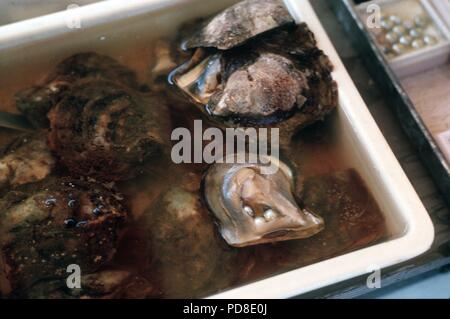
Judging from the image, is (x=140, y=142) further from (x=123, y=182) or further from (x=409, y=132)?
(x=409, y=132)

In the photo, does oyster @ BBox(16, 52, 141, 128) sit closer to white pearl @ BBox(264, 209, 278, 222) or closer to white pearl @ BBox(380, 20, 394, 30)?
white pearl @ BBox(264, 209, 278, 222)

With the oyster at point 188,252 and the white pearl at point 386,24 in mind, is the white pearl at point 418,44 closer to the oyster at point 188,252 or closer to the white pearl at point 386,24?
the white pearl at point 386,24

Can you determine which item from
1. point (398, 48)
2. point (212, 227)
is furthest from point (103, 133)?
point (398, 48)

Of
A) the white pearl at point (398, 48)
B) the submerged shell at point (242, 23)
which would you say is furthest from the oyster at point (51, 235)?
the white pearl at point (398, 48)

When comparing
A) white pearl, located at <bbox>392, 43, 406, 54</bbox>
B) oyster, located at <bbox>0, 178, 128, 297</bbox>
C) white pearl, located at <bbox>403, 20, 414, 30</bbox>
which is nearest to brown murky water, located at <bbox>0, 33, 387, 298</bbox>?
oyster, located at <bbox>0, 178, 128, 297</bbox>

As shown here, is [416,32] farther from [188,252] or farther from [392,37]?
[188,252]

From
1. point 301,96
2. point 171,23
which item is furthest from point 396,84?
point 171,23

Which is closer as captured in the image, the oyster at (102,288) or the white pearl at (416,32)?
the oyster at (102,288)
